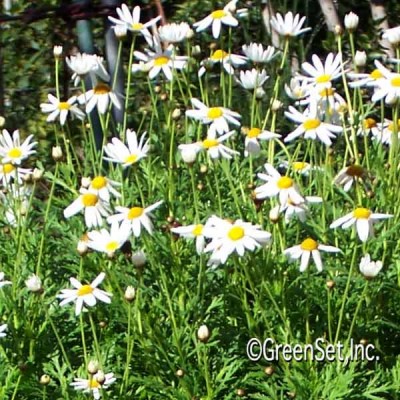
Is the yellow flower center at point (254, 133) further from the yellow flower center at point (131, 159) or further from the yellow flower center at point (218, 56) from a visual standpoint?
the yellow flower center at point (218, 56)

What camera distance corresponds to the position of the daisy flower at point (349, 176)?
2229mm

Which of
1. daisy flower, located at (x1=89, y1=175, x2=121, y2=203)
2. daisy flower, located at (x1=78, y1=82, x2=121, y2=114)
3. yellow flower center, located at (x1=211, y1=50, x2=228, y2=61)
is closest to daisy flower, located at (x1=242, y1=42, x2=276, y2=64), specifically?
yellow flower center, located at (x1=211, y1=50, x2=228, y2=61)

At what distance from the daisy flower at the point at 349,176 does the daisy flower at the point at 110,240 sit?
0.50 metres

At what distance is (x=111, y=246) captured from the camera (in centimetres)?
206

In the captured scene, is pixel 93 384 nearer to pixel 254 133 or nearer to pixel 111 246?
pixel 111 246

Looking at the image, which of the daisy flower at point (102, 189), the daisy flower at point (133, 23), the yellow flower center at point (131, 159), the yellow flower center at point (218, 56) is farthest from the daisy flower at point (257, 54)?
the daisy flower at point (102, 189)

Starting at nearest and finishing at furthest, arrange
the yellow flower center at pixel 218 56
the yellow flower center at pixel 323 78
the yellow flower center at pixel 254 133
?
the yellow flower center at pixel 254 133, the yellow flower center at pixel 323 78, the yellow flower center at pixel 218 56

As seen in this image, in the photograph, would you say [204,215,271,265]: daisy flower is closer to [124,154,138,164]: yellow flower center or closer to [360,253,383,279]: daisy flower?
[360,253,383,279]: daisy flower

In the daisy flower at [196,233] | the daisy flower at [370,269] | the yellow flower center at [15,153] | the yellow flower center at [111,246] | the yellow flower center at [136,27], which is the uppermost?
the yellow flower center at [136,27]

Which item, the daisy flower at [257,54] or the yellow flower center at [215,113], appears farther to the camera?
the daisy flower at [257,54]

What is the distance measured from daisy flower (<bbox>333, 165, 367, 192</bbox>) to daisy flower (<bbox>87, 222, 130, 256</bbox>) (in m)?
0.50

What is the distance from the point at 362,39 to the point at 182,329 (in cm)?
265

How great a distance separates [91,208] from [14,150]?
17.6 inches

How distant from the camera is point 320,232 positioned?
235 cm
